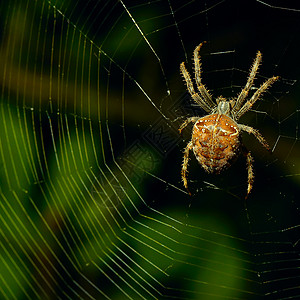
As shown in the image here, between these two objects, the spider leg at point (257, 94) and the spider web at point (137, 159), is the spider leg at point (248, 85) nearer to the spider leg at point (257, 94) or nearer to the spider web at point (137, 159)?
the spider leg at point (257, 94)

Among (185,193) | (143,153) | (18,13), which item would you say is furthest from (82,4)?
(185,193)

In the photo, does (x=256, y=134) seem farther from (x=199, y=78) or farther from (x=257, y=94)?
(x=199, y=78)

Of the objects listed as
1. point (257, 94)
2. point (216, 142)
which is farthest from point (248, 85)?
point (216, 142)

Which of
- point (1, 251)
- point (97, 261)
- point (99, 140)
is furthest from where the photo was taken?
point (99, 140)

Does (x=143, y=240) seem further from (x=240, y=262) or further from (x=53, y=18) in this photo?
(x=53, y=18)

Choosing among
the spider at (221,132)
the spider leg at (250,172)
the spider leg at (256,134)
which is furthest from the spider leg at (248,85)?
the spider leg at (250,172)

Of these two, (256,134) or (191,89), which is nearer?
(256,134)
